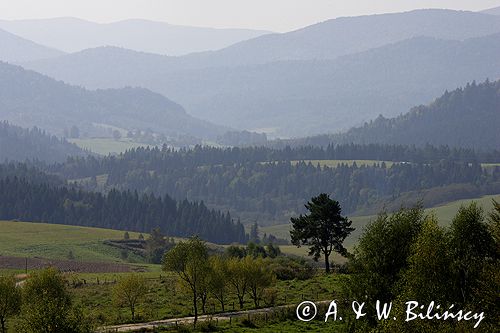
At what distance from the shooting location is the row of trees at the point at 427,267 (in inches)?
1688

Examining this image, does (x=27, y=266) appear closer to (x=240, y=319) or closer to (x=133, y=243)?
(x=133, y=243)

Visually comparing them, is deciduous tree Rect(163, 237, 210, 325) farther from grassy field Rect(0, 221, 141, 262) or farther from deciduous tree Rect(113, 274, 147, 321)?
grassy field Rect(0, 221, 141, 262)

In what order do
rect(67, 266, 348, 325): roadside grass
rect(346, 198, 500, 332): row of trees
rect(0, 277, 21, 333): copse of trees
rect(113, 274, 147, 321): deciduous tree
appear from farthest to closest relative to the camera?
rect(113, 274, 147, 321): deciduous tree, rect(67, 266, 348, 325): roadside grass, rect(0, 277, 21, 333): copse of trees, rect(346, 198, 500, 332): row of trees

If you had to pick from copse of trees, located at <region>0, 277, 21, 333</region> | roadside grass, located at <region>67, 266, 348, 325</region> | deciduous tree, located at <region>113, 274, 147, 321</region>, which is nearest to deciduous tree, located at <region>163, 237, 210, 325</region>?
roadside grass, located at <region>67, 266, 348, 325</region>

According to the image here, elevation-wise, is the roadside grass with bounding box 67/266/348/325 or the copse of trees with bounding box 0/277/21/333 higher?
the copse of trees with bounding box 0/277/21/333

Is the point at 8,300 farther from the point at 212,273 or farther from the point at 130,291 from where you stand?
the point at 212,273

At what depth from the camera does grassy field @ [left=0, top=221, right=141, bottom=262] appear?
466ft

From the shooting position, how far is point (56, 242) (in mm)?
154250

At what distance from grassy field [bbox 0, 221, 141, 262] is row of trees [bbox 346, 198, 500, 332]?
92.9 metres

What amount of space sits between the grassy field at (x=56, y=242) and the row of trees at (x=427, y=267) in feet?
305

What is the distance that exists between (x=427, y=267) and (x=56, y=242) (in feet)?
396

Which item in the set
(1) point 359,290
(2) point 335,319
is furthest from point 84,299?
(1) point 359,290

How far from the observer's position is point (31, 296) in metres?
63.2

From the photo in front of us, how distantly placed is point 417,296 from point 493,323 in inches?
187
